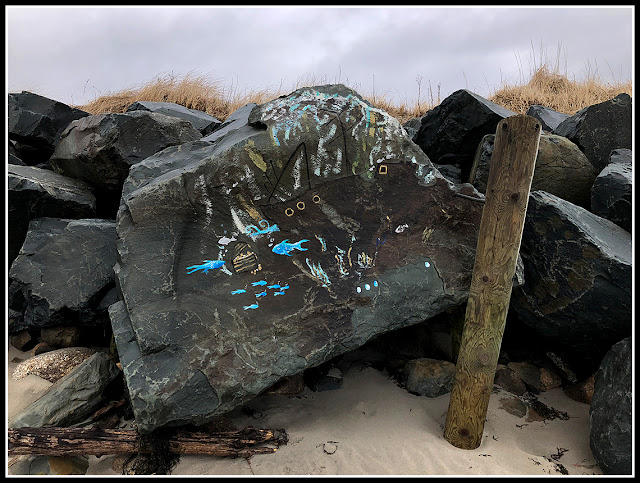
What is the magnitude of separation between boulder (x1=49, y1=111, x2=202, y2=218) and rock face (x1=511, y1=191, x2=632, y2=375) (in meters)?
3.45

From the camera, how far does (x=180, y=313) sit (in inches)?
114

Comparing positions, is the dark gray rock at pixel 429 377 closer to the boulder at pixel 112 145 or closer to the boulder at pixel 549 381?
the boulder at pixel 549 381

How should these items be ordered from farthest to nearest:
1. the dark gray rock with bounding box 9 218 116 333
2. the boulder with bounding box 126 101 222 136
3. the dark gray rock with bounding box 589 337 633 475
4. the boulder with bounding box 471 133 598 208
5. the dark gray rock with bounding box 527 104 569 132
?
the boulder with bounding box 126 101 222 136 → the dark gray rock with bounding box 527 104 569 132 → the boulder with bounding box 471 133 598 208 → the dark gray rock with bounding box 9 218 116 333 → the dark gray rock with bounding box 589 337 633 475

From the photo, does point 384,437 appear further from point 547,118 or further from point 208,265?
point 547,118

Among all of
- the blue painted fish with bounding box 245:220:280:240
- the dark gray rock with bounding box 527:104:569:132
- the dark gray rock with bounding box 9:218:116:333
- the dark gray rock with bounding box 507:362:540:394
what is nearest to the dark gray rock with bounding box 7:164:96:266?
the dark gray rock with bounding box 9:218:116:333

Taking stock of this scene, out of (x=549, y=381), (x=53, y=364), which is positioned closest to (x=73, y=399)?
(x=53, y=364)

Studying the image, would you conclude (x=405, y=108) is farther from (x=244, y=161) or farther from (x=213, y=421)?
(x=213, y=421)

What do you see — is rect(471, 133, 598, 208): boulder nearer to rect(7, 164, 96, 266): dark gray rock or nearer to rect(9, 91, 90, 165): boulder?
rect(7, 164, 96, 266): dark gray rock

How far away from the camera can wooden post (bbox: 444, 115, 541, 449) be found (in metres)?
2.68

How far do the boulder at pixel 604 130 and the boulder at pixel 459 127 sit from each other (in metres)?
0.86

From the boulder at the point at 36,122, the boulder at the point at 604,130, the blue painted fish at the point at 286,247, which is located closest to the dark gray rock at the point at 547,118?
the boulder at the point at 604,130

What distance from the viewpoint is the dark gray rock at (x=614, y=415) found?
2.62 m

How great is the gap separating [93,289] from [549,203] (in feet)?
11.7

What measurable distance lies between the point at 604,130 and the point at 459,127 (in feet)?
4.86
